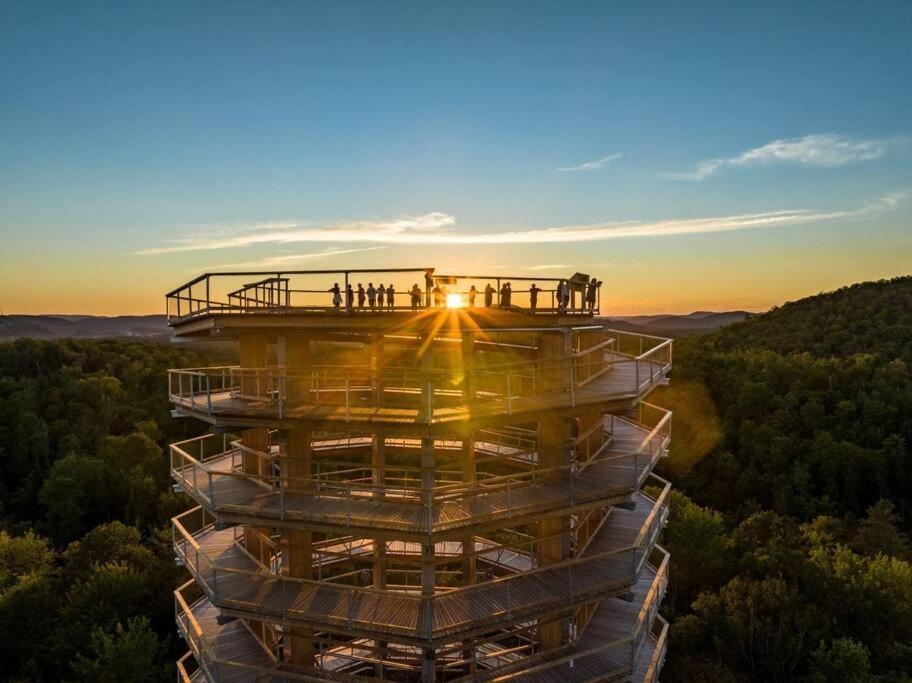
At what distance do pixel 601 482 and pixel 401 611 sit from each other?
6812mm

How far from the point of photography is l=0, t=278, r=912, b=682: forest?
36.2 metres

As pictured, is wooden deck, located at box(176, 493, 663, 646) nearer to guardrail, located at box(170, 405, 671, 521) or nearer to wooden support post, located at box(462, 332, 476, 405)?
guardrail, located at box(170, 405, 671, 521)

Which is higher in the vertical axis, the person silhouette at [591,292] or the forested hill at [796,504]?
the person silhouette at [591,292]

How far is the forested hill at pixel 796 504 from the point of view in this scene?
37.3m

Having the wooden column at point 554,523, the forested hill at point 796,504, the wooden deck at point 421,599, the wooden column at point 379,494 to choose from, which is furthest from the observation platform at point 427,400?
the forested hill at point 796,504

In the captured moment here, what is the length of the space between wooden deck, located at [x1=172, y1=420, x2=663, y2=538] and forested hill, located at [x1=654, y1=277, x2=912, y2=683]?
26464 mm

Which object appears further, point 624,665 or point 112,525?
point 112,525

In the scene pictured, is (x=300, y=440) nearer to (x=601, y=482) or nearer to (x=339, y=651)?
(x=601, y=482)

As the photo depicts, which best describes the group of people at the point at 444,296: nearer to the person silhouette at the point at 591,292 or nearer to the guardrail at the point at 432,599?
the person silhouette at the point at 591,292

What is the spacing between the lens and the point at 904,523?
6094 cm

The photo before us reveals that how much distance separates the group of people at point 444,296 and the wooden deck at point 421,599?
7.41m

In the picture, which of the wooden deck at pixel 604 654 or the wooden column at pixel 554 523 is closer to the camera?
the wooden deck at pixel 604 654

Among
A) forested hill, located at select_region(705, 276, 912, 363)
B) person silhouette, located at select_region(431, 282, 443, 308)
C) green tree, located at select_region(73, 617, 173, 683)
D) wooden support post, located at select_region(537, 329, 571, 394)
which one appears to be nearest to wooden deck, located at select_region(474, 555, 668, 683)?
wooden support post, located at select_region(537, 329, 571, 394)

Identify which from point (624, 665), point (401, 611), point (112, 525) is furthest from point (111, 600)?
point (624, 665)
